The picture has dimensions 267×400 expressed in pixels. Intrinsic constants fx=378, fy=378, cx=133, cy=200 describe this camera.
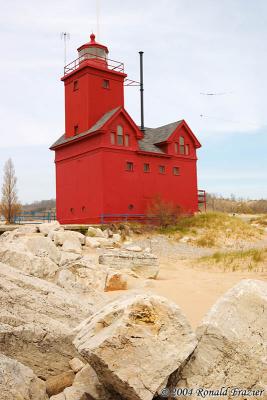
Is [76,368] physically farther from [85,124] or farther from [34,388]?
[85,124]

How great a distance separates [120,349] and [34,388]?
45.2 inches

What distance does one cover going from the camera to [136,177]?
25.9 metres

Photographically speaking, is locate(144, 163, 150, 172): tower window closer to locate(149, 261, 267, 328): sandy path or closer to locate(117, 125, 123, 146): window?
locate(117, 125, 123, 146): window

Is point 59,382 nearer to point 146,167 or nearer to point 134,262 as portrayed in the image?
point 134,262

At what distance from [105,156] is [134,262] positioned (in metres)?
13.8

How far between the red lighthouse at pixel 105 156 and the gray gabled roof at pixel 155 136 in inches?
4.3

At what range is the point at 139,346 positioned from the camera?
11.0 feet

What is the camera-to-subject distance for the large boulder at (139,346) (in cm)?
327

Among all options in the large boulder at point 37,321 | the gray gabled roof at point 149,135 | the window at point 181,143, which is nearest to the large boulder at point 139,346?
the large boulder at point 37,321

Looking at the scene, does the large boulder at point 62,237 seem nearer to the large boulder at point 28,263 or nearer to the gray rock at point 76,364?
the large boulder at point 28,263

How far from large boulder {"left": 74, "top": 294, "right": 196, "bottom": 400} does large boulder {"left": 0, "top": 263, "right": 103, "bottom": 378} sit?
96cm

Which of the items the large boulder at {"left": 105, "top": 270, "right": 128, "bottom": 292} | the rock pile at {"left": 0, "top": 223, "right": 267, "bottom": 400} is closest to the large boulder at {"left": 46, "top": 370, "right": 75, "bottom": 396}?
the rock pile at {"left": 0, "top": 223, "right": 267, "bottom": 400}

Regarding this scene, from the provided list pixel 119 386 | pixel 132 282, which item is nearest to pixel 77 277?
pixel 132 282

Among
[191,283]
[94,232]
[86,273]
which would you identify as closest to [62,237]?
[94,232]
